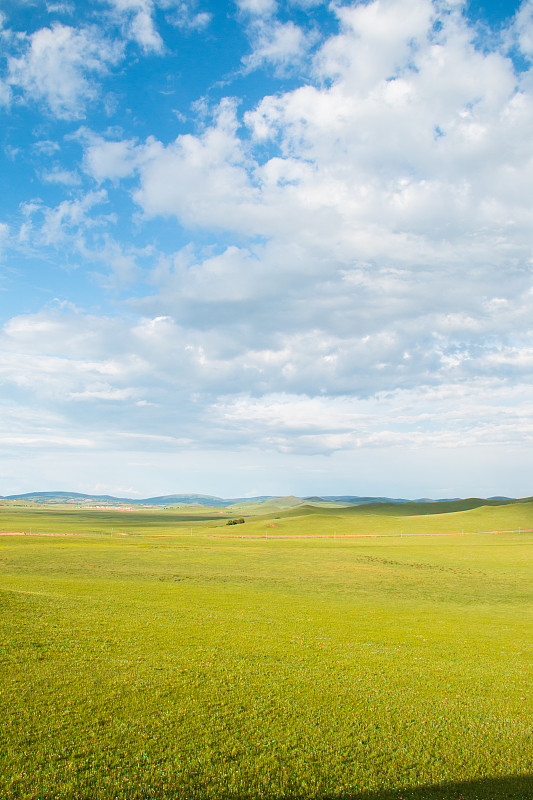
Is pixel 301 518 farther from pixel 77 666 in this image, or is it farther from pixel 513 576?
pixel 77 666

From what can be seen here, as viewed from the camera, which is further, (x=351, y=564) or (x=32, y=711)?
(x=351, y=564)

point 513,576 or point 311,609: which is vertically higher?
point 311,609

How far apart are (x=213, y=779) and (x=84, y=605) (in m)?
13.0

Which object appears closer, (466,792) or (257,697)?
(466,792)

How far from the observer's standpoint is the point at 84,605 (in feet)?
59.1

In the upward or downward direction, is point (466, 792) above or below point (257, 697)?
below

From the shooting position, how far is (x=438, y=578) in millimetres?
35375

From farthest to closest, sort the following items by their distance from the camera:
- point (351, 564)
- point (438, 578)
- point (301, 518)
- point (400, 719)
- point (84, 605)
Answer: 1. point (301, 518)
2. point (351, 564)
3. point (438, 578)
4. point (84, 605)
5. point (400, 719)

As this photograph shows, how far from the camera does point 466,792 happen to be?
23.4 feet

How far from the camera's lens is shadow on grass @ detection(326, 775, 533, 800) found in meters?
6.88

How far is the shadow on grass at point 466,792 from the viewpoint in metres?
6.88

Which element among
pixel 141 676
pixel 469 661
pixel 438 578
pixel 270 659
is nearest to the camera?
pixel 141 676

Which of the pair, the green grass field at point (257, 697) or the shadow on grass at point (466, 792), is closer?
the shadow on grass at point (466, 792)

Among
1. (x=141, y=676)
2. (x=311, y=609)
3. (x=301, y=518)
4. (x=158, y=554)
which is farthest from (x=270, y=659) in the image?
(x=301, y=518)
